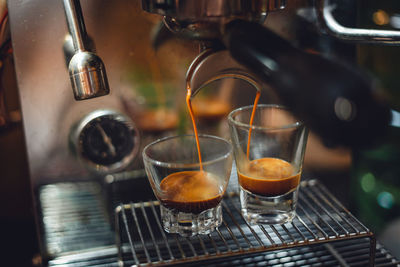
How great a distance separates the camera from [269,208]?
553 millimetres

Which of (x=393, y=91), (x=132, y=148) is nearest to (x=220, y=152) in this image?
(x=132, y=148)

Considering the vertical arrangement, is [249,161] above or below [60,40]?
below

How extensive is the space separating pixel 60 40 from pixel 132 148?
0.17m

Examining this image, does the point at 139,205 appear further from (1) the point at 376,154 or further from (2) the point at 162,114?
(1) the point at 376,154

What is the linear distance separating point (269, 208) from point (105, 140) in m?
0.24

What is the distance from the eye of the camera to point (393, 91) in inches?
29.5

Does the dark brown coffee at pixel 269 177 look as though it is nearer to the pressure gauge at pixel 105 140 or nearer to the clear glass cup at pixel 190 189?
the clear glass cup at pixel 190 189

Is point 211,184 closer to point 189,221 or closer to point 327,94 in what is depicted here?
point 189,221

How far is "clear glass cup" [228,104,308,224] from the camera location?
533 mm

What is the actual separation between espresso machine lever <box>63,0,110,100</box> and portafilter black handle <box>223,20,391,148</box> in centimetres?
17

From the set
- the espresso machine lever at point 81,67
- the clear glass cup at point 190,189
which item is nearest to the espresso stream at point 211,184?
the clear glass cup at point 190,189

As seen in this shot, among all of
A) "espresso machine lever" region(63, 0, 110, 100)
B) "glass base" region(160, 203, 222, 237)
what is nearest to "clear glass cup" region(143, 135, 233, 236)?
"glass base" region(160, 203, 222, 237)

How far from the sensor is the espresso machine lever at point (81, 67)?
454 millimetres

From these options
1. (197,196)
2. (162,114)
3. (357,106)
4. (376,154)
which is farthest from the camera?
(376,154)
